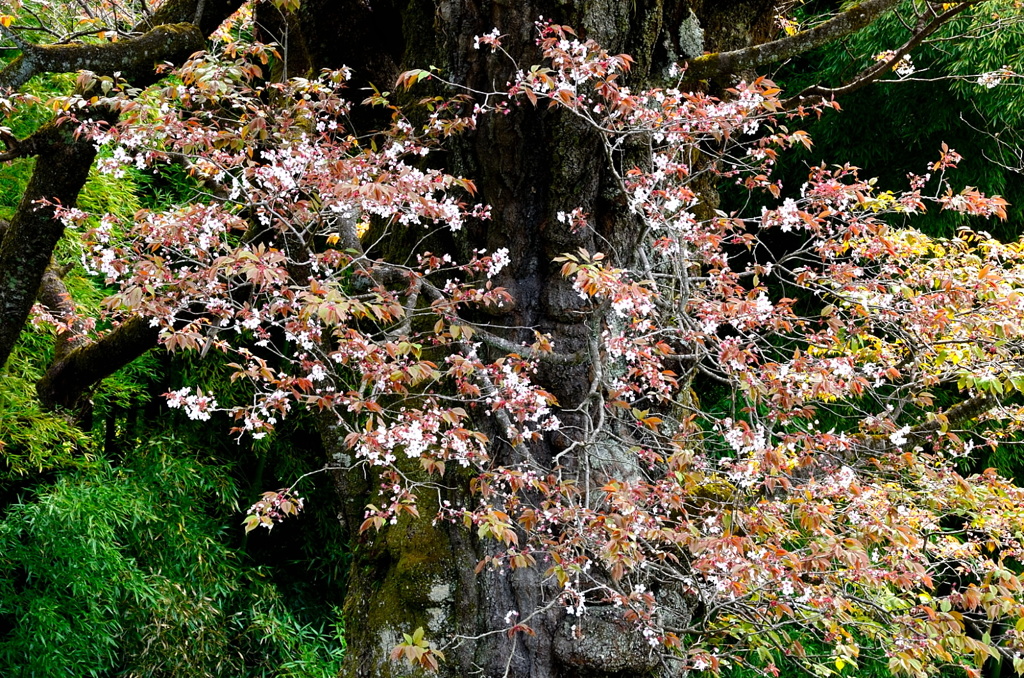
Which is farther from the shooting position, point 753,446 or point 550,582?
point 550,582

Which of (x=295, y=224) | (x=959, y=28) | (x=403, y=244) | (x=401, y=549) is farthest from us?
(x=959, y=28)

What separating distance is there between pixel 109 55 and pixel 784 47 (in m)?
1.75

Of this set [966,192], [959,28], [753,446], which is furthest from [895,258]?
[959,28]

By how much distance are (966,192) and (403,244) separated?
1.61 meters

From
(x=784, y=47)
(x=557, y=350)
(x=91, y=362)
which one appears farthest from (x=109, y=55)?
(x=784, y=47)

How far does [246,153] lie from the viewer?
6.75 ft

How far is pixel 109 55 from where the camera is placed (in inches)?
87.2

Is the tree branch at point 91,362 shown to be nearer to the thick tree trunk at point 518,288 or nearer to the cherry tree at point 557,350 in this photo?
the cherry tree at point 557,350

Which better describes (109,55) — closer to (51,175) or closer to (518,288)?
(51,175)

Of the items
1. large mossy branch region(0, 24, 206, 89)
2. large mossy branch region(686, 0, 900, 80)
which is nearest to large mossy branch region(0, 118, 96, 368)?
large mossy branch region(0, 24, 206, 89)

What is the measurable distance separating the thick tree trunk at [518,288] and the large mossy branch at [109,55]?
11.7 inches

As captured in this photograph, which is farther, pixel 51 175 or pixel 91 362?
pixel 91 362

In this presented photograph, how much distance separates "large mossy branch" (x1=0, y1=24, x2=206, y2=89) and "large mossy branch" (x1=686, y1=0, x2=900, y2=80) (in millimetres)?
1383

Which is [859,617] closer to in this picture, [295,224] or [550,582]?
[550,582]
